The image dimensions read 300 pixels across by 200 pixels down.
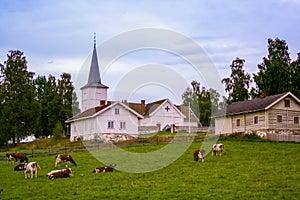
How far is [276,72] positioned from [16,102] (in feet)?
107

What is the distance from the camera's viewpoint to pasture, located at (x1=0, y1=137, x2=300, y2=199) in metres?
17.7

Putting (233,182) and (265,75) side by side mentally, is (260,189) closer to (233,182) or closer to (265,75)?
(233,182)

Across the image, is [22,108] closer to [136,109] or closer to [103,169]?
[136,109]

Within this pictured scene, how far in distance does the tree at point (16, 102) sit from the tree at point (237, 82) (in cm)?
2607

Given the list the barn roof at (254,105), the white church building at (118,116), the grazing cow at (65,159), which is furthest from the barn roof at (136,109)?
the grazing cow at (65,159)

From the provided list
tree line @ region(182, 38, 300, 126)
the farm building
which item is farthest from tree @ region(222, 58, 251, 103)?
the farm building

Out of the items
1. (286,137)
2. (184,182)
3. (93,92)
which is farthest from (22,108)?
(184,182)

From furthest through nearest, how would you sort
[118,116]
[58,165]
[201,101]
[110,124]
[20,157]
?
[201,101], [118,116], [110,124], [20,157], [58,165]

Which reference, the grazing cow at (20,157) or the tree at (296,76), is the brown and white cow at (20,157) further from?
the tree at (296,76)

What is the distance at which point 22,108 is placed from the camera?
6456 cm

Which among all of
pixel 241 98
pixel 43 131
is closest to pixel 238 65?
pixel 241 98

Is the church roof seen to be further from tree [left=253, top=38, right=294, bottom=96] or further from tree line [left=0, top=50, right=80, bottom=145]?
tree [left=253, top=38, right=294, bottom=96]

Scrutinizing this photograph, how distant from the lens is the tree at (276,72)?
62.5m

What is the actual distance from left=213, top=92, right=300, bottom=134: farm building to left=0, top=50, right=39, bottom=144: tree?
27.1 meters
